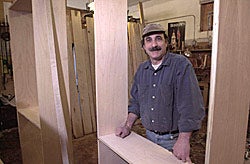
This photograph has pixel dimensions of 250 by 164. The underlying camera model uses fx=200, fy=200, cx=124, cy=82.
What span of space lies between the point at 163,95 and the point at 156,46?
14.1 inches

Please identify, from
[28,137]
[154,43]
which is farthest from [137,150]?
[28,137]

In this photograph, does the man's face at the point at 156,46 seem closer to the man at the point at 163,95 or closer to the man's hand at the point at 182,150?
the man at the point at 163,95

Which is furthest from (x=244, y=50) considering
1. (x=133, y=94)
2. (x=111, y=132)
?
(x=133, y=94)

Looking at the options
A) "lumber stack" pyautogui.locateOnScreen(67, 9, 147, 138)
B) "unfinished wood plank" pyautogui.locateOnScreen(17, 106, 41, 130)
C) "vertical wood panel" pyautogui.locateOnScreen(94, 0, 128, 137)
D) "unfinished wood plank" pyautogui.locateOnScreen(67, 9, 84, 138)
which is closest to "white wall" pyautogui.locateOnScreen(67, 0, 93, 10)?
"lumber stack" pyautogui.locateOnScreen(67, 9, 147, 138)

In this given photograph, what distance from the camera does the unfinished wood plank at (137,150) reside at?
85 centimetres

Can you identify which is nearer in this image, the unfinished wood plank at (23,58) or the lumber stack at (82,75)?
the unfinished wood plank at (23,58)

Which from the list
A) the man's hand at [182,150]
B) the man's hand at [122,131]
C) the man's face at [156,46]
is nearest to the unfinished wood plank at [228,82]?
the man's hand at [182,150]

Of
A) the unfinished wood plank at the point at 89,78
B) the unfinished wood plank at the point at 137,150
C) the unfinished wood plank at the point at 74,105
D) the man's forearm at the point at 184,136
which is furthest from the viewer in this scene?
the unfinished wood plank at the point at 89,78

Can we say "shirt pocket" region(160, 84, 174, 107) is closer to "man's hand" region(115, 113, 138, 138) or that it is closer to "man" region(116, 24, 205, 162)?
"man" region(116, 24, 205, 162)

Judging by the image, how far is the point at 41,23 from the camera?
127cm

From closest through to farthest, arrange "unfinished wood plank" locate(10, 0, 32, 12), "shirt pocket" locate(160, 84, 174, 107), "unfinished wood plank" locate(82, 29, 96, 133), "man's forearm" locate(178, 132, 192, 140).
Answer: "man's forearm" locate(178, 132, 192, 140), "shirt pocket" locate(160, 84, 174, 107), "unfinished wood plank" locate(10, 0, 32, 12), "unfinished wood plank" locate(82, 29, 96, 133)

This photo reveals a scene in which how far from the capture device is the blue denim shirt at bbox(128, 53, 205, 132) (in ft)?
3.92

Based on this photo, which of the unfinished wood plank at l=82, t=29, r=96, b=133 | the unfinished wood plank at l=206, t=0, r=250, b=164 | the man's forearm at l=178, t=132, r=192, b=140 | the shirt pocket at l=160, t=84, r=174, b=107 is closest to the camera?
the unfinished wood plank at l=206, t=0, r=250, b=164

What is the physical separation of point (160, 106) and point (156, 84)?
16cm
